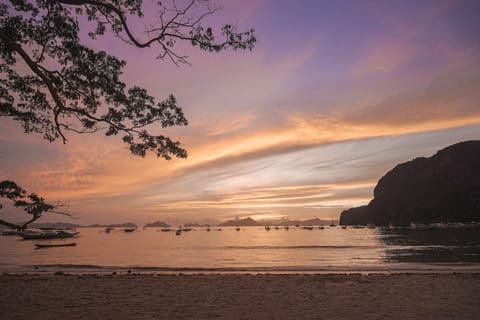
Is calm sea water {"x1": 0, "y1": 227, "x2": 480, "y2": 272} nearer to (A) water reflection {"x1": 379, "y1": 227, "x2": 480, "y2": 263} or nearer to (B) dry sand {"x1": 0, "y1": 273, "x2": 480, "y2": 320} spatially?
(A) water reflection {"x1": 379, "y1": 227, "x2": 480, "y2": 263}

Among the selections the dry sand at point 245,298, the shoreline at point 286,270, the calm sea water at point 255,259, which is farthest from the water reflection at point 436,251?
the dry sand at point 245,298

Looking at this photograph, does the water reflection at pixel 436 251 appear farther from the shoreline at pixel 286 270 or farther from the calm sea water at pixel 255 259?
the shoreline at pixel 286 270

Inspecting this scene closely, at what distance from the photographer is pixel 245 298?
45.3ft

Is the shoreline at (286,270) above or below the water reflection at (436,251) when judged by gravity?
above

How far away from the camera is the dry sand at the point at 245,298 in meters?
10.8

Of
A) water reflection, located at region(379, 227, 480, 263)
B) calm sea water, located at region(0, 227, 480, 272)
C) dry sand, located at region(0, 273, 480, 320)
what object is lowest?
water reflection, located at region(379, 227, 480, 263)

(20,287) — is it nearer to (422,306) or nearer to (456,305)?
(422,306)

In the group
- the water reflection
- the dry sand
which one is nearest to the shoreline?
the water reflection

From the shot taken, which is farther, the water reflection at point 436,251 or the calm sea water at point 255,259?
the water reflection at point 436,251

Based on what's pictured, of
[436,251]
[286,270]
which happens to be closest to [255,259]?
[286,270]

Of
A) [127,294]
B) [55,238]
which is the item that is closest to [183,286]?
[127,294]

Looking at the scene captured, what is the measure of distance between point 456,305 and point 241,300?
305 inches

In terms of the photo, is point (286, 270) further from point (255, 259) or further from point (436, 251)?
point (436, 251)

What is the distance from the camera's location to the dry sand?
10.8 m
